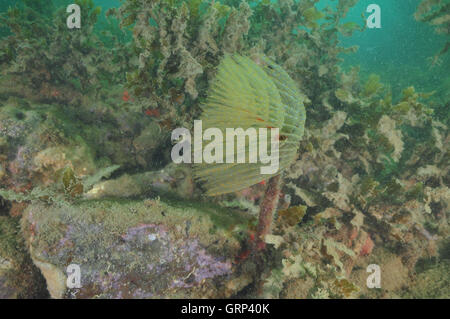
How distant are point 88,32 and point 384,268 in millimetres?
6058

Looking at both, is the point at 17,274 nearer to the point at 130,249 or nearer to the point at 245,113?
the point at 130,249

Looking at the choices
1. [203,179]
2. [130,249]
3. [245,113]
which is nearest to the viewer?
[245,113]

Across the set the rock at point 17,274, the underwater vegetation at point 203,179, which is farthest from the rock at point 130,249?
the rock at point 17,274

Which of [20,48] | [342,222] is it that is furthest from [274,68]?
[20,48]

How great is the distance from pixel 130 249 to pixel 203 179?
136cm

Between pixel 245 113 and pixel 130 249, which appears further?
pixel 130 249

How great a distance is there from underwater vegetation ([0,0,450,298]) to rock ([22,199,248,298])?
11 mm

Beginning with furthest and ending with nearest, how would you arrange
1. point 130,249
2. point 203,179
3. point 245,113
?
1. point 130,249
2. point 203,179
3. point 245,113

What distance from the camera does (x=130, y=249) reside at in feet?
7.45

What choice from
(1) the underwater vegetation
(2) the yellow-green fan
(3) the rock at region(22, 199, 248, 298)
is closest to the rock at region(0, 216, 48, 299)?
(1) the underwater vegetation

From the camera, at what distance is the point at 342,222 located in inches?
113

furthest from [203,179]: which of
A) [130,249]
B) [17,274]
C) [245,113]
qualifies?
[17,274]

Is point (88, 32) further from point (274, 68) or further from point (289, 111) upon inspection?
point (289, 111)

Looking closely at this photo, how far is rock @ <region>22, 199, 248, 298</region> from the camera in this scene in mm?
2160
